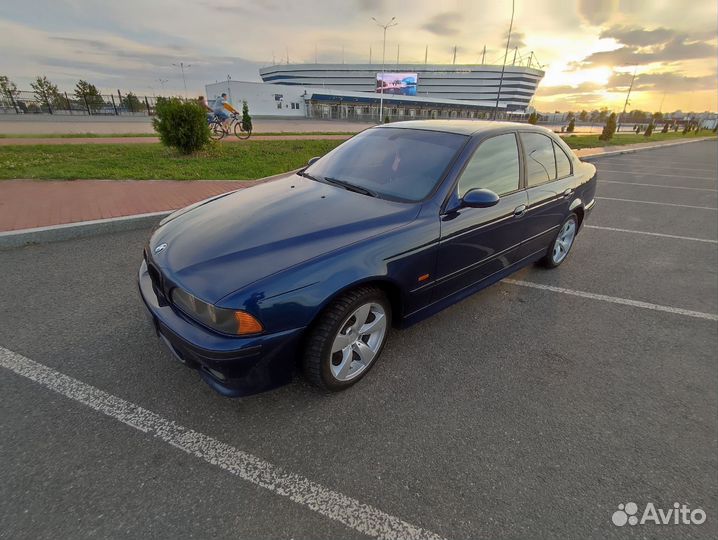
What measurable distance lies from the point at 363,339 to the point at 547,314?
1.98 metres

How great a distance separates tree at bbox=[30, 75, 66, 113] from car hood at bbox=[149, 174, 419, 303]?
40327 millimetres

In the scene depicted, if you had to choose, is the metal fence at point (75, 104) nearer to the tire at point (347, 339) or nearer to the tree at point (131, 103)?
the tree at point (131, 103)

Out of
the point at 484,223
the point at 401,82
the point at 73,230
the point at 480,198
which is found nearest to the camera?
the point at 480,198

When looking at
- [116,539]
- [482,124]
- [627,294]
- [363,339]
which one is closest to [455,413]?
[363,339]

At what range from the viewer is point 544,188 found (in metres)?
3.45

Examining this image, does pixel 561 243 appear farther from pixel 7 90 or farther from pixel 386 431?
pixel 7 90

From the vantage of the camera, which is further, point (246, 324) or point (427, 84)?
point (427, 84)

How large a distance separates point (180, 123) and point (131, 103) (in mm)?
33988

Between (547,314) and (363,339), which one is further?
(547,314)

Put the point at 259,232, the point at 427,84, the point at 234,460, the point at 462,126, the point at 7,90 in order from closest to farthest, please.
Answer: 1. the point at 234,460
2. the point at 259,232
3. the point at 462,126
4. the point at 7,90
5. the point at 427,84

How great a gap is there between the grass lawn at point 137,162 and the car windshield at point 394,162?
4771 millimetres

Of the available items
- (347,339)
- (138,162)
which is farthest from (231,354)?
(138,162)

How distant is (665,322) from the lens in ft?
10.9

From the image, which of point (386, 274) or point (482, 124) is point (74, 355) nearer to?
point (386, 274)
